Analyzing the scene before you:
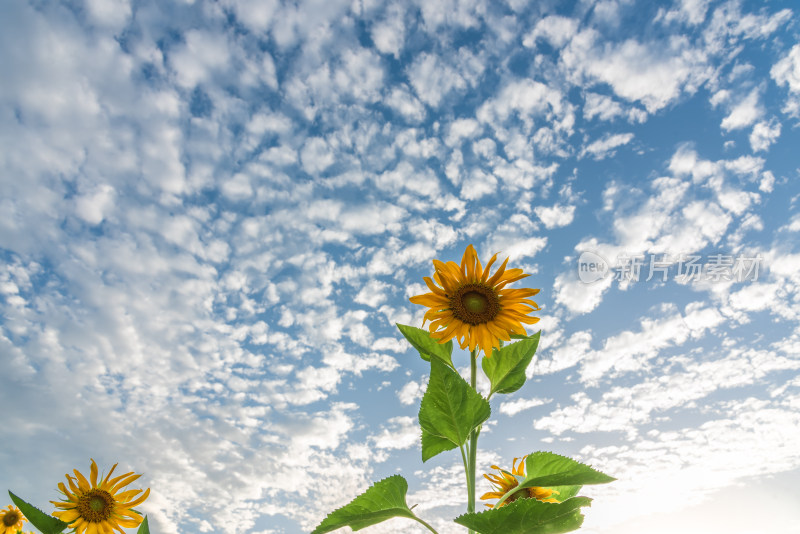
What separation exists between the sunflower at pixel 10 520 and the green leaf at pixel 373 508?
616 cm

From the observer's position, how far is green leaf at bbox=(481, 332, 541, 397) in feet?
10.0

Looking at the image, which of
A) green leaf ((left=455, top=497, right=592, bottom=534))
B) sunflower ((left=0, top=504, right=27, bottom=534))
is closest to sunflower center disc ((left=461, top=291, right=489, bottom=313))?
green leaf ((left=455, top=497, right=592, bottom=534))

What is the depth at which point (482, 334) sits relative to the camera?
342 centimetres

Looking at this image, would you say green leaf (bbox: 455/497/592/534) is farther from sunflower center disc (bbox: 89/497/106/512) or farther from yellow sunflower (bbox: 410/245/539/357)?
sunflower center disc (bbox: 89/497/106/512)

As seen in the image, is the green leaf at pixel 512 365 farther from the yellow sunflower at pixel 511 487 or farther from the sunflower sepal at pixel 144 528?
the sunflower sepal at pixel 144 528

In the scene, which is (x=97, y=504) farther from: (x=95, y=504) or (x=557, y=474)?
(x=557, y=474)

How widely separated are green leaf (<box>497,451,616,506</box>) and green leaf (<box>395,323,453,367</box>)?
0.79 metres

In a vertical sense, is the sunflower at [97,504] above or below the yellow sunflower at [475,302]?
below

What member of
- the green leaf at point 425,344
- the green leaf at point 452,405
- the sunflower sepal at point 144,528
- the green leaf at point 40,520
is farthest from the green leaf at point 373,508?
the green leaf at point 40,520

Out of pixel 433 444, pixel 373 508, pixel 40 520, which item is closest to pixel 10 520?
pixel 40 520

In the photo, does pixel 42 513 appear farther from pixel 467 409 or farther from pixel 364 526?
pixel 467 409

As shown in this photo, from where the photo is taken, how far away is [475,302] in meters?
3.50

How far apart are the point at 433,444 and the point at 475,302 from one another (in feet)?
3.50

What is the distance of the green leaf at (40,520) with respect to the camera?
2917mm
